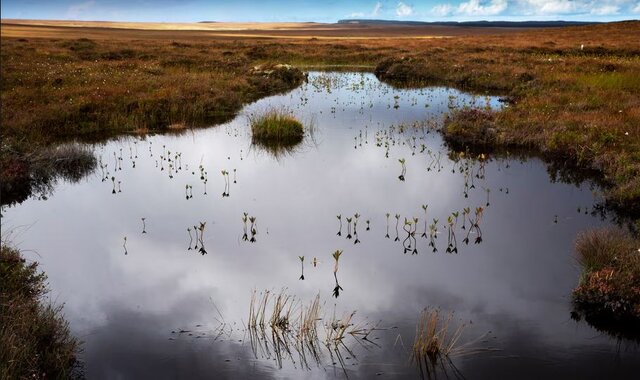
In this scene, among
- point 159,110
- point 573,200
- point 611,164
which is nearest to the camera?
point 573,200

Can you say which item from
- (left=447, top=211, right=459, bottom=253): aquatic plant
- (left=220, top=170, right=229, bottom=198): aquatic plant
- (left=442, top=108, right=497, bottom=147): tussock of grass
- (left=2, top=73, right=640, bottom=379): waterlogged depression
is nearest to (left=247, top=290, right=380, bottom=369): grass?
(left=2, top=73, right=640, bottom=379): waterlogged depression

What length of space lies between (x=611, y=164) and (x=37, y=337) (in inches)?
606

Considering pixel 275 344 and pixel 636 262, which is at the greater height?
pixel 636 262

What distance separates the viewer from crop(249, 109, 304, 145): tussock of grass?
2238 centimetres

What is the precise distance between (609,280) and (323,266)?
5112 millimetres

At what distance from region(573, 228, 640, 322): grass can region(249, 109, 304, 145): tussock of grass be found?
13790mm

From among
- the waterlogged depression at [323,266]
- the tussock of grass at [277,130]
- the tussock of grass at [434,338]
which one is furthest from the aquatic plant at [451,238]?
the tussock of grass at [277,130]

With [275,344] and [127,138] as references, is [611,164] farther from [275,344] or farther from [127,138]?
[127,138]

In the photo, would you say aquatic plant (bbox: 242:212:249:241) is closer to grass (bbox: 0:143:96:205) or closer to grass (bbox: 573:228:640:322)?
grass (bbox: 0:143:96:205)

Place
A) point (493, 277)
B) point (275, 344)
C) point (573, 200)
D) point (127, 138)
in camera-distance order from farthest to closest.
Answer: point (127, 138) < point (573, 200) < point (493, 277) < point (275, 344)

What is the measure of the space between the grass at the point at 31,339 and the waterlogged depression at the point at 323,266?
1.27 feet

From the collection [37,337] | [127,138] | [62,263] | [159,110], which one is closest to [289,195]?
[62,263]

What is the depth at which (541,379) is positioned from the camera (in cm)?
728

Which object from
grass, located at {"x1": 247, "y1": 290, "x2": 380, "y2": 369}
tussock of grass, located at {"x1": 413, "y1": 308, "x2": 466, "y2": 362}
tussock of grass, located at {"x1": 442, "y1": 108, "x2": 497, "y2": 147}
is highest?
tussock of grass, located at {"x1": 442, "y1": 108, "x2": 497, "y2": 147}
